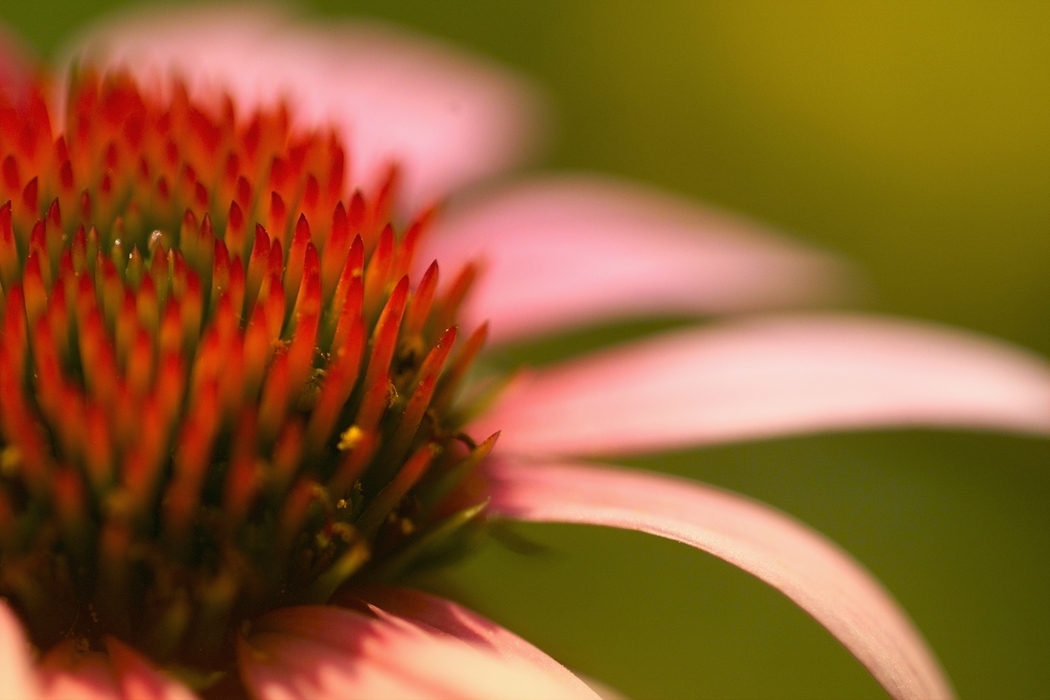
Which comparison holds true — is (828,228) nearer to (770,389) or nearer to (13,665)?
(770,389)

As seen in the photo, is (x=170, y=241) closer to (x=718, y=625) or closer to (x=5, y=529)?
(x=5, y=529)

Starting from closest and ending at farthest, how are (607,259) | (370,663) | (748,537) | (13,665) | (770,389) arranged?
1. (13,665)
2. (370,663)
3. (748,537)
4. (770,389)
5. (607,259)

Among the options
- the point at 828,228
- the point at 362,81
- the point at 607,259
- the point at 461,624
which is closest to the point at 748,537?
the point at 461,624

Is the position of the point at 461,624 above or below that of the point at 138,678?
above

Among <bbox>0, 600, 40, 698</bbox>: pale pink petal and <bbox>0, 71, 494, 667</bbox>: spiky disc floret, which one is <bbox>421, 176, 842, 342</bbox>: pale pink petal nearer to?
<bbox>0, 71, 494, 667</bbox>: spiky disc floret

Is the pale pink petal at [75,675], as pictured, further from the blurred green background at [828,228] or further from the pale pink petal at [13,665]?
the blurred green background at [828,228]

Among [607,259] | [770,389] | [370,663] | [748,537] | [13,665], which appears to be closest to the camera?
[13,665]

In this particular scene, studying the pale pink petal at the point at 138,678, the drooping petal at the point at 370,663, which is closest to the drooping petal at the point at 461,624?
the drooping petal at the point at 370,663
